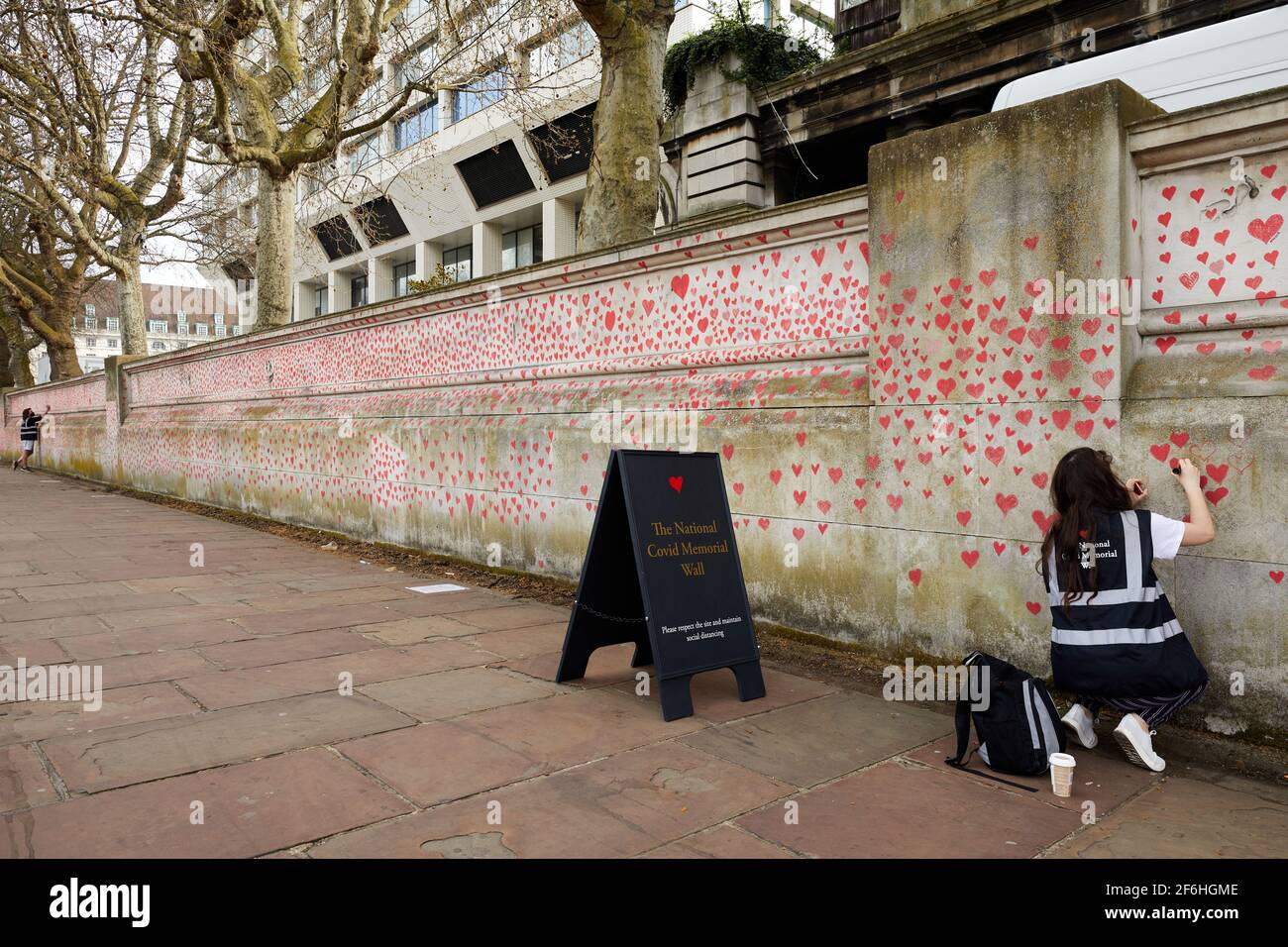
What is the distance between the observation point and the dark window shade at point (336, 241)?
4038 centimetres

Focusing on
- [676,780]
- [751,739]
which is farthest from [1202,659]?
[676,780]

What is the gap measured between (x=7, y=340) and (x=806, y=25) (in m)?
31.5

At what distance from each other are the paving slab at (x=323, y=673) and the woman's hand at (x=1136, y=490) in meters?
3.49

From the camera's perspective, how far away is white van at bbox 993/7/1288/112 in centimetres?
738

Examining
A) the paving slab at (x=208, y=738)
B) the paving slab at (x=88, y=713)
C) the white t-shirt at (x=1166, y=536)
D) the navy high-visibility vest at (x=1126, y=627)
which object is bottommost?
the paving slab at (x=208, y=738)

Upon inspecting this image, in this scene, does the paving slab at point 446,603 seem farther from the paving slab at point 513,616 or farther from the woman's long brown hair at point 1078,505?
the woman's long brown hair at point 1078,505

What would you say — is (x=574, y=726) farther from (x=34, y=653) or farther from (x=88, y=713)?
(x=34, y=653)

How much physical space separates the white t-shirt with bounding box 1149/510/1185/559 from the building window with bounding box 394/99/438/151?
33809 millimetres

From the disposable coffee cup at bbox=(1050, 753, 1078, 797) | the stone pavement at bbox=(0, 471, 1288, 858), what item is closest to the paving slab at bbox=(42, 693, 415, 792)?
the stone pavement at bbox=(0, 471, 1288, 858)

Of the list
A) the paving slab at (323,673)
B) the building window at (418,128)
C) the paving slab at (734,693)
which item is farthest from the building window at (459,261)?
the paving slab at (734,693)

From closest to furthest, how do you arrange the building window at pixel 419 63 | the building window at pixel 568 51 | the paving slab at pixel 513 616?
the paving slab at pixel 513 616, the building window at pixel 419 63, the building window at pixel 568 51

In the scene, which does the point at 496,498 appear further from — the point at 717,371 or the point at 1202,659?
the point at 1202,659

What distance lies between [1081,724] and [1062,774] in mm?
587

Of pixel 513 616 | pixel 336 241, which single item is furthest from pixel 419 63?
pixel 336 241
